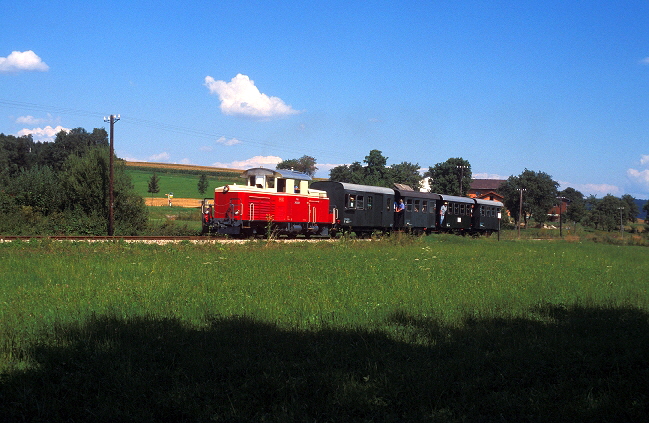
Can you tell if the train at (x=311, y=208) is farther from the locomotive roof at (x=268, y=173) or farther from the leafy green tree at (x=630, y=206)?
the leafy green tree at (x=630, y=206)

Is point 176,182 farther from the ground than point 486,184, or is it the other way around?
point 486,184

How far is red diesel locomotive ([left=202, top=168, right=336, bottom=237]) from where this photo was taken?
2784 centimetres

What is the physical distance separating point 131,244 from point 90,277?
9.05 metres

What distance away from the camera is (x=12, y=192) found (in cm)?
3428

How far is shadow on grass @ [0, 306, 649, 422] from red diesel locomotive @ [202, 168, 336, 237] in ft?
63.2

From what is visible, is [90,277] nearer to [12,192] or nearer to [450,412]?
[450,412]

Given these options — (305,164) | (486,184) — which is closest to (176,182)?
(305,164)

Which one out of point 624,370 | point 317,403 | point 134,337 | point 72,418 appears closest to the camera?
point 72,418

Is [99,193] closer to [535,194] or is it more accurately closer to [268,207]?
[268,207]

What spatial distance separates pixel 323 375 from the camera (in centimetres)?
648

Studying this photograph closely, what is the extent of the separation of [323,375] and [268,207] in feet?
74.6

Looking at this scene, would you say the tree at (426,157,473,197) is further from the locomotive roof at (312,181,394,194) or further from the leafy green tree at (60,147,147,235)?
the leafy green tree at (60,147,147,235)

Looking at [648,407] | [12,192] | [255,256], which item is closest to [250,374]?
[648,407]

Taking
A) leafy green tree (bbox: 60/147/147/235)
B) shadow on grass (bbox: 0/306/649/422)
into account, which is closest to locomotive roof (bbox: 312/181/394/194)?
leafy green tree (bbox: 60/147/147/235)
